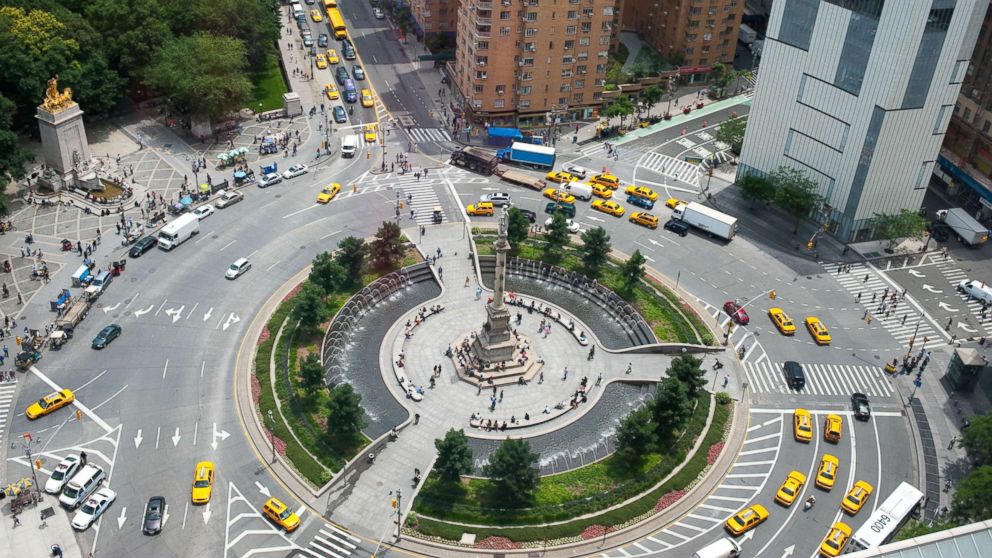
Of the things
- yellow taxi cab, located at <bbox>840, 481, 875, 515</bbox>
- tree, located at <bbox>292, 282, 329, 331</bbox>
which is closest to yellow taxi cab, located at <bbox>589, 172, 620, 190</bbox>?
tree, located at <bbox>292, 282, 329, 331</bbox>

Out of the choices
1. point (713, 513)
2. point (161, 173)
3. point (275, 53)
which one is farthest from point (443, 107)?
point (713, 513)

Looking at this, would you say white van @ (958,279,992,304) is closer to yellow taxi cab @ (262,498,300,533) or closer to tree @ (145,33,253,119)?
yellow taxi cab @ (262,498,300,533)

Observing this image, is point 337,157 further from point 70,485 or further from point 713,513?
point 713,513

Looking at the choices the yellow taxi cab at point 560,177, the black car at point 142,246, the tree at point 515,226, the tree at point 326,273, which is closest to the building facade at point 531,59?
the yellow taxi cab at point 560,177

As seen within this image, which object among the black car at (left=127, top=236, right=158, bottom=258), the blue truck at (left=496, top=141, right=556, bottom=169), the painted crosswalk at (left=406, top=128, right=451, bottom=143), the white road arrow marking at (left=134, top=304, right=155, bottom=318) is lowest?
the white road arrow marking at (left=134, top=304, right=155, bottom=318)

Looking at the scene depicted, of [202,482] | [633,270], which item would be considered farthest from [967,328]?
[202,482]

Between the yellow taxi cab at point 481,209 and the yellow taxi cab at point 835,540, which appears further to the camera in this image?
the yellow taxi cab at point 481,209

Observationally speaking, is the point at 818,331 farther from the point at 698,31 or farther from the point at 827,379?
the point at 698,31

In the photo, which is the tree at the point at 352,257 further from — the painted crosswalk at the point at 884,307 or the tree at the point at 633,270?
the painted crosswalk at the point at 884,307
